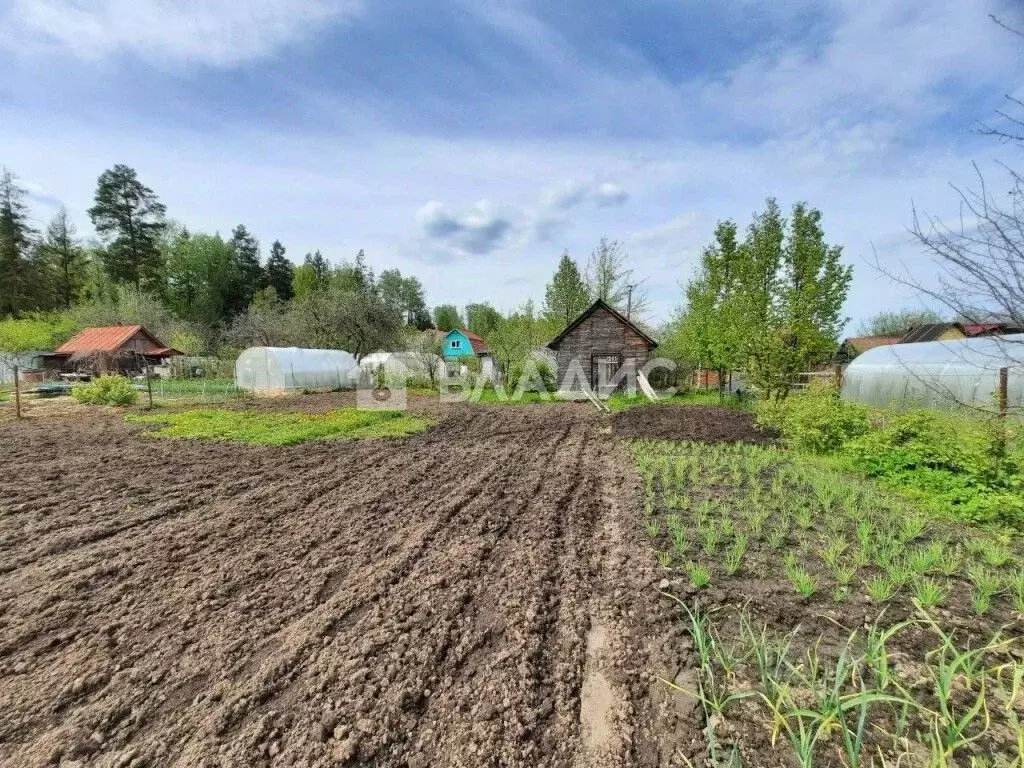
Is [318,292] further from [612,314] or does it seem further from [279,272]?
[612,314]

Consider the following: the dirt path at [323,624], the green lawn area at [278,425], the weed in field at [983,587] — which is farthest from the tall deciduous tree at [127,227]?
the weed in field at [983,587]

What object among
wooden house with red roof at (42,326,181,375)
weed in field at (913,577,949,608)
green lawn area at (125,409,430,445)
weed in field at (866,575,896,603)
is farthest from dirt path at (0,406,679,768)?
wooden house with red roof at (42,326,181,375)

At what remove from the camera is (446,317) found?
69.1 meters

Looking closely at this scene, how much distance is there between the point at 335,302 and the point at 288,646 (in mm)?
31133

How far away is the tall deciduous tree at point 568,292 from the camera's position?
2895 cm

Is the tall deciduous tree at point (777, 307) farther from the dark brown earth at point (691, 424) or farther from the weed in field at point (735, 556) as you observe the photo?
the weed in field at point (735, 556)

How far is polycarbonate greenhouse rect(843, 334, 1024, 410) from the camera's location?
9.54 meters

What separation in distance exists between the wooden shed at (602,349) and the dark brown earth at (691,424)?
5516mm

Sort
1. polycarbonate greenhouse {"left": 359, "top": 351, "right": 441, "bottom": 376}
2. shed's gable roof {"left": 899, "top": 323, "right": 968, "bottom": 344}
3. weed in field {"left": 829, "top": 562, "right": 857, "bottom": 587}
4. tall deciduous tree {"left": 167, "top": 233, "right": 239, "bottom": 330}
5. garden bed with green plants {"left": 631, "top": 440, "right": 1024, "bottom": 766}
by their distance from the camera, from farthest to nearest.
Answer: tall deciduous tree {"left": 167, "top": 233, "right": 239, "bottom": 330}
shed's gable roof {"left": 899, "top": 323, "right": 968, "bottom": 344}
polycarbonate greenhouse {"left": 359, "top": 351, "right": 441, "bottom": 376}
weed in field {"left": 829, "top": 562, "right": 857, "bottom": 587}
garden bed with green plants {"left": 631, "top": 440, "right": 1024, "bottom": 766}

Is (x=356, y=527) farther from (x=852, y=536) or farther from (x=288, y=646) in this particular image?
(x=852, y=536)

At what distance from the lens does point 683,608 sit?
321cm

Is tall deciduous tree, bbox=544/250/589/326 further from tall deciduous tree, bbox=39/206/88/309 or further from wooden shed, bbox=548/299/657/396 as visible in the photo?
tall deciduous tree, bbox=39/206/88/309

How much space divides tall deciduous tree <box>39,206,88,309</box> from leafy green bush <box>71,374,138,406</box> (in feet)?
93.7

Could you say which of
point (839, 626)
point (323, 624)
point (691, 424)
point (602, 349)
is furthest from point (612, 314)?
point (323, 624)
